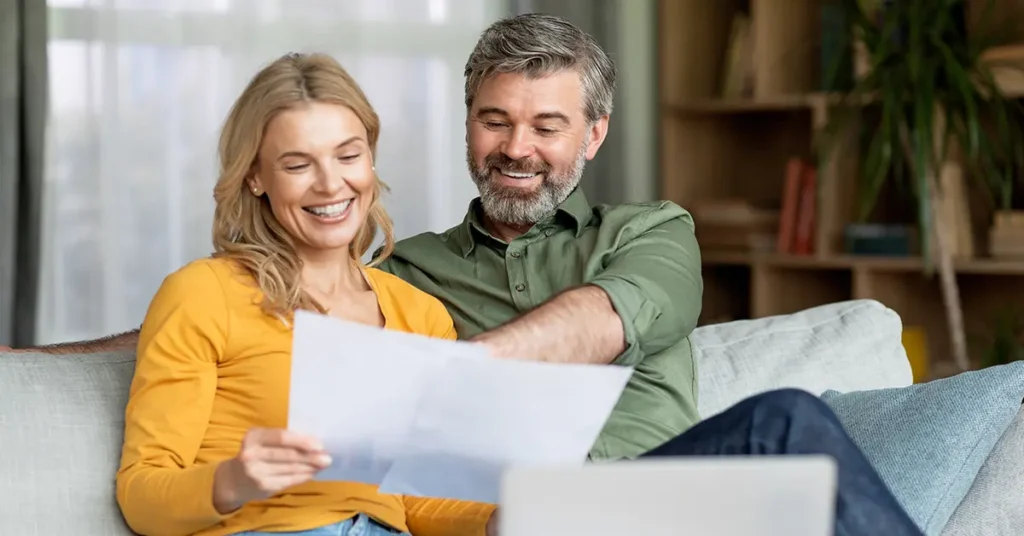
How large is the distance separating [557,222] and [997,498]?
2.47 feet

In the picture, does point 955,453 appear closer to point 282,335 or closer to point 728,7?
point 282,335

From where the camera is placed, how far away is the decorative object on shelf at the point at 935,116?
11.0 ft

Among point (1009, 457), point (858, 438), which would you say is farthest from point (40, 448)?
point (1009, 457)

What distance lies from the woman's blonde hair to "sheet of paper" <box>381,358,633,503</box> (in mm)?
345

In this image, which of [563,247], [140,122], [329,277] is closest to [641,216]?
[563,247]

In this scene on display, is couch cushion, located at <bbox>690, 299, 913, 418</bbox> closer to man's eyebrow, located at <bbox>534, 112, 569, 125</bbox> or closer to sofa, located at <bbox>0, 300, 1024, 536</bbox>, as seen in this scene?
sofa, located at <bbox>0, 300, 1024, 536</bbox>

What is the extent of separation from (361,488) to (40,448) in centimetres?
39

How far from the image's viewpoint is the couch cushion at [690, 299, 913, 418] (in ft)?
6.73

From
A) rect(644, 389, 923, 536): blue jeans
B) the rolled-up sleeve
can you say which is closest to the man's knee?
rect(644, 389, 923, 536): blue jeans

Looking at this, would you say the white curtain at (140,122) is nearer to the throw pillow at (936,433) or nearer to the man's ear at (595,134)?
the man's ear at (595,134)

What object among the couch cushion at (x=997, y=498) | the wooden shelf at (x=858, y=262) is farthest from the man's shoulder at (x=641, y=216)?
the wooden shelf at (x=858, y=262)

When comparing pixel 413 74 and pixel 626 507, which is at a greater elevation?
pixel 413 74

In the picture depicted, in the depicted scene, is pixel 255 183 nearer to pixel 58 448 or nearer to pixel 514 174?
pixel 58 448

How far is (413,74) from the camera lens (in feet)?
13.1
